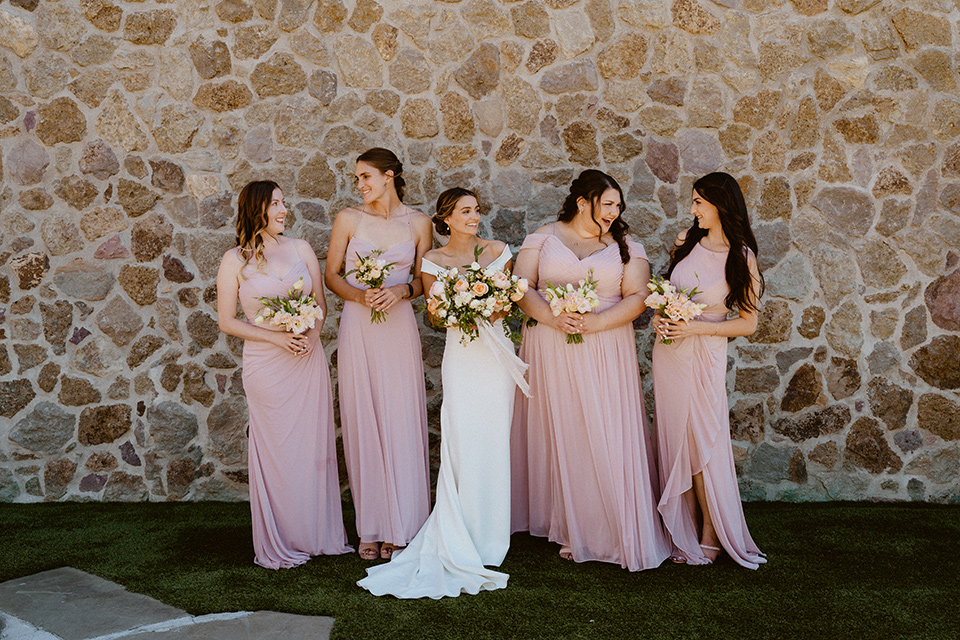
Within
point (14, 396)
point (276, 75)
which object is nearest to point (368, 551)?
point (14, 396)

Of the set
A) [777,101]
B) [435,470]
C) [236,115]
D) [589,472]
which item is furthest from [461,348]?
[777,101]

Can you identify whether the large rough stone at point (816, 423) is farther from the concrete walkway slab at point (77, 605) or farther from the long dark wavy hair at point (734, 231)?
the concrete walkway slab at point (77, 605)

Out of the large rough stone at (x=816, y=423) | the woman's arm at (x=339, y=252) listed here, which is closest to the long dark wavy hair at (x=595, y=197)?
the woman's arm at (x=339, y=252)

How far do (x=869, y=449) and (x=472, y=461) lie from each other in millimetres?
3162

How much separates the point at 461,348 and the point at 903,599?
2.68 m

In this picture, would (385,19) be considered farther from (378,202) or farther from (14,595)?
(14,595)

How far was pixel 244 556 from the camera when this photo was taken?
184 inches

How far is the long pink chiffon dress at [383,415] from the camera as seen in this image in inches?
185

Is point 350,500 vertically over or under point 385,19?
under

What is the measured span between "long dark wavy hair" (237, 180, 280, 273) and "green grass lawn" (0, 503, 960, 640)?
1827mm

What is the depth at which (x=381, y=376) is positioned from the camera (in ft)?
15.5

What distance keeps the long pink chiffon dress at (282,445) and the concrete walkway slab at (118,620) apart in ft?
2.49

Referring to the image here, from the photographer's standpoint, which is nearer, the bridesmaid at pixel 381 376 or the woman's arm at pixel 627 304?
the woman's arm at pixel 627 304

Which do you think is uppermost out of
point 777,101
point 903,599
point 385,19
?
point 385,19
